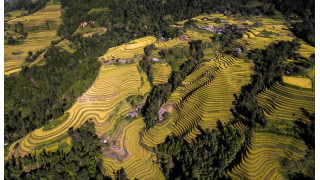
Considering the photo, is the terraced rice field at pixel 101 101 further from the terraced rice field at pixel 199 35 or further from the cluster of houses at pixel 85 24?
the cluster of houses at pixel 85 24

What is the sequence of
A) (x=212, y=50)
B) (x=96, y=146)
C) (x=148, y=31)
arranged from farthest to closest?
(x=148, y=31) < (x=212, y=50) < (x=96, y=146)

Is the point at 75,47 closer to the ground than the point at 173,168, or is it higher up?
higher up

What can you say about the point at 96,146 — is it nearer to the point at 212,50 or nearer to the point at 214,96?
the point at 214,96

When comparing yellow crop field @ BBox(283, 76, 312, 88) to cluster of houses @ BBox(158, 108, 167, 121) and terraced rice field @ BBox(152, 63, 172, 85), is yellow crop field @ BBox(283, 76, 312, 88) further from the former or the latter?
terraced rice field @ BBox(152, 63, 172, 85)

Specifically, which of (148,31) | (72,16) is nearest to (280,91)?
(148,31)

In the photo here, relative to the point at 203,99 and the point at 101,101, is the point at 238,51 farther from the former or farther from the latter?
the point at 101,101

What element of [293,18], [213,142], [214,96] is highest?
[293,18]

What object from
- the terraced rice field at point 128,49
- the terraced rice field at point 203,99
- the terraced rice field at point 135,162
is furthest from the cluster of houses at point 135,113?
the terraced rice field at point 128,49

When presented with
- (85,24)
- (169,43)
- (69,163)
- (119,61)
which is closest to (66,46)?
(85,24)
